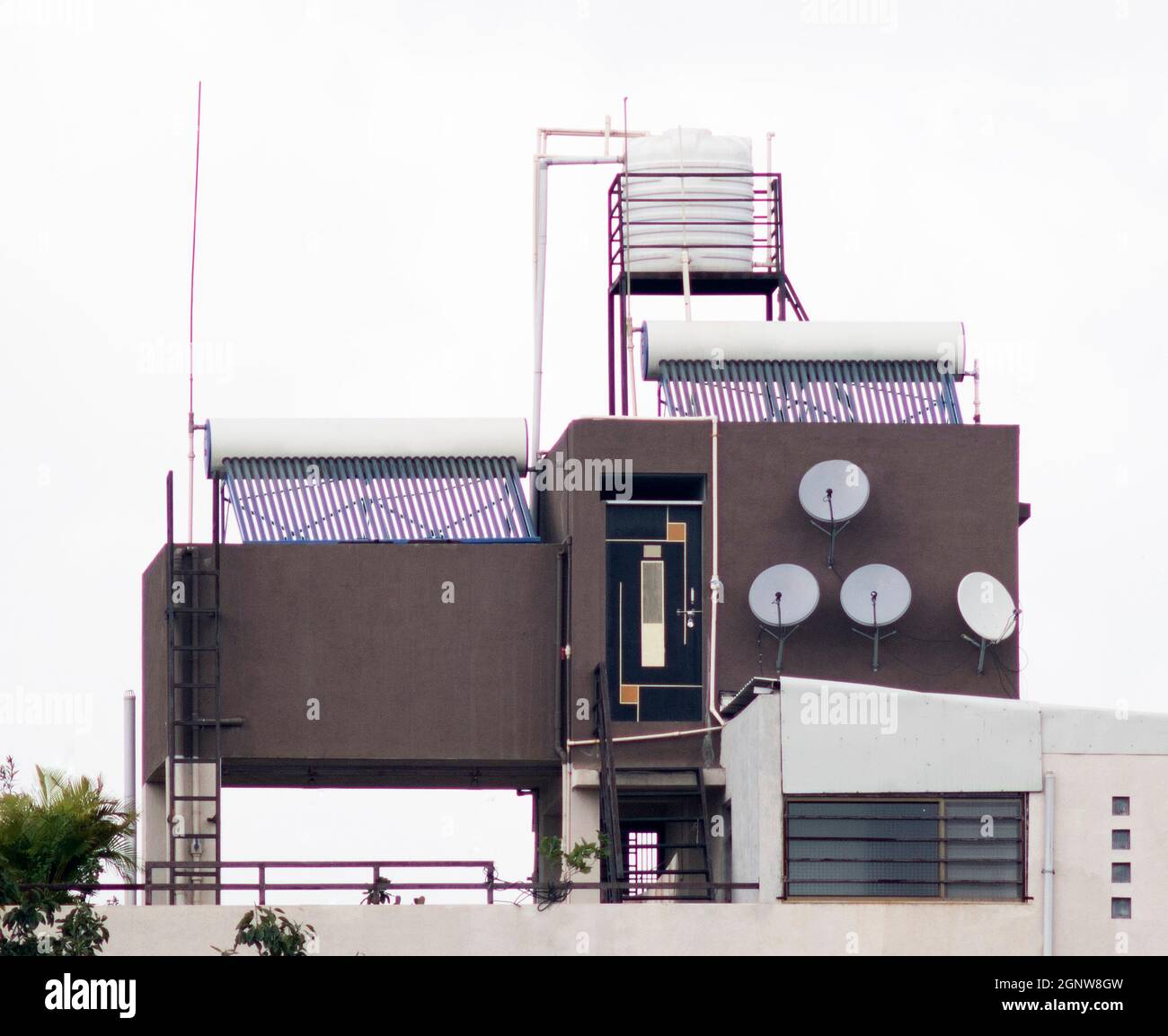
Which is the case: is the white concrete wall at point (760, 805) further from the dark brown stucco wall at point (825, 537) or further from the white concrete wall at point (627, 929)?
the dark brown stucco wall at point (825, 537)

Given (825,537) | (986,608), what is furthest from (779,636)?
(986,608)

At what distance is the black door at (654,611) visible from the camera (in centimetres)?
4016

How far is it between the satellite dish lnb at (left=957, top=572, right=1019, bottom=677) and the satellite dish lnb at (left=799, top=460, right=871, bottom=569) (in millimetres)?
1971

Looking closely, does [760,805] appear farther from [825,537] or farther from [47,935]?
[47,935]

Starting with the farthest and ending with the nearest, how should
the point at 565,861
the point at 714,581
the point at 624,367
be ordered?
1. the point at 624,367
2. the point at 714,581
3. the point at 565,861

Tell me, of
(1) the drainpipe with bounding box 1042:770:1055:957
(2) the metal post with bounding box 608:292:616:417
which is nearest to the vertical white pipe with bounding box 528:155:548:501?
(2) the metal post with bounding box 608:292:616:417

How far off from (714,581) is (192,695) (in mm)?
7915

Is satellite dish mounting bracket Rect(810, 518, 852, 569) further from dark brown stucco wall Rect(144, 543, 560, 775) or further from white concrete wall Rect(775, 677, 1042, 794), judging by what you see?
white concrete wall Rect(775, 677, 1042, 794)

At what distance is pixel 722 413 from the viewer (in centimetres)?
4156

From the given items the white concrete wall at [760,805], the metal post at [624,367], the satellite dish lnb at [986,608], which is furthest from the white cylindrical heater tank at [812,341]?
the white concrete wall at [760,805]

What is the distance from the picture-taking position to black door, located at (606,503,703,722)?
4016cm

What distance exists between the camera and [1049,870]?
34625 mm
